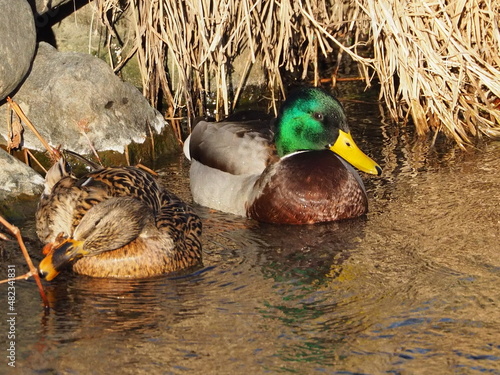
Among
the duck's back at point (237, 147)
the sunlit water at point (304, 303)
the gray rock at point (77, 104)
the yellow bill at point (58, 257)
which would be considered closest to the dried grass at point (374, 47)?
the gray rock at point (77, 104)

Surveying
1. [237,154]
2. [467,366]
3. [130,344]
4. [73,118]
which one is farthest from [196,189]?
[467,366]

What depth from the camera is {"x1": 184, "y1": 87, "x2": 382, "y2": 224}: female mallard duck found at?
6.32 m

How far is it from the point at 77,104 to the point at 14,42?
688 mm

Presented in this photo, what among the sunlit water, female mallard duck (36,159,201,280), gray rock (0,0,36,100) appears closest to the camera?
the sunlit water

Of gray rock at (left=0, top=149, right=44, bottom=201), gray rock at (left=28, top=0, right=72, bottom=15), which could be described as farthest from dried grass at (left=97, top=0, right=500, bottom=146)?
gray rock at (left=0, top=149, right=44, bottom=201)

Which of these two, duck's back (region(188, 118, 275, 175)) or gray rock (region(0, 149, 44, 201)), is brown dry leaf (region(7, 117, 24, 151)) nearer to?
gray rock (region(0, 149, 44, 201))

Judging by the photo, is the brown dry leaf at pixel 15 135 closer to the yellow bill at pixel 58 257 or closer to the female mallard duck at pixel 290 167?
the female mallard duck at pixel 290 167

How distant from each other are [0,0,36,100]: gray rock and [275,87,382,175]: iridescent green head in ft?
6.32

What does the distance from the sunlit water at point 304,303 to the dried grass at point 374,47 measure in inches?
40.9

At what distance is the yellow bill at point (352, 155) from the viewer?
20.8ft

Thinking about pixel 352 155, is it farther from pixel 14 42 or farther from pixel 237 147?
pixel 14 42

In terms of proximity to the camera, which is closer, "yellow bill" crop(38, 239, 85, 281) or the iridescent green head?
"yellow bill" crop(38, 239, 85, 281)

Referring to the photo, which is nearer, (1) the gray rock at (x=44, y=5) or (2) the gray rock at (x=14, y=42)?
(2) the gray rock at (x=14, y=42)

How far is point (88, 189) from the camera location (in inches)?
Result: 216
